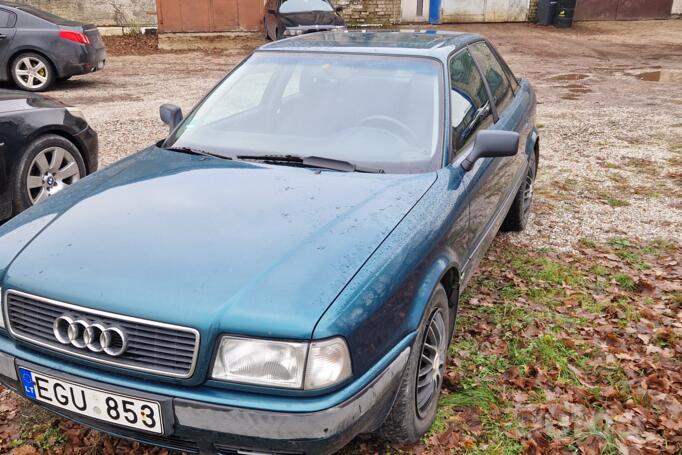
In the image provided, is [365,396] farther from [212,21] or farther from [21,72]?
[212,21]

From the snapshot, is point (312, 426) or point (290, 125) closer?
point (312, 426)

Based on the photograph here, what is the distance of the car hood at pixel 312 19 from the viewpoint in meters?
14.7

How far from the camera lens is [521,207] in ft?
16.3

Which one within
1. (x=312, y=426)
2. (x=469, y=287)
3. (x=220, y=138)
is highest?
(x=220, y=138)

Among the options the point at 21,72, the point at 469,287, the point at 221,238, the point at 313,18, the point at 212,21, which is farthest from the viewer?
the point at 212,21

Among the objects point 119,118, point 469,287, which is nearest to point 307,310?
point 469,287

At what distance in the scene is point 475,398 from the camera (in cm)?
308

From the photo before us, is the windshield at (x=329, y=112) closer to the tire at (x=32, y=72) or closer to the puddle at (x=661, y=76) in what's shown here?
the tire at (x=32, y=72)

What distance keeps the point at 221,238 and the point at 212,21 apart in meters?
17.0

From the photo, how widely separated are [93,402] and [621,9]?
2374 centimetres

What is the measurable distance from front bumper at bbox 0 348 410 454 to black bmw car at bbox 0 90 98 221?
303cm

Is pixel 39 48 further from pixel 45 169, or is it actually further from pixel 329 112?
pixel 329 112

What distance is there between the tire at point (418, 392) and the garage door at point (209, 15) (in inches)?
662

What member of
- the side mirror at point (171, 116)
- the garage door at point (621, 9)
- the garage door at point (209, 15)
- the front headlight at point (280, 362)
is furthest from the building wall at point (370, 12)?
the front headlight at point (280, 362)
